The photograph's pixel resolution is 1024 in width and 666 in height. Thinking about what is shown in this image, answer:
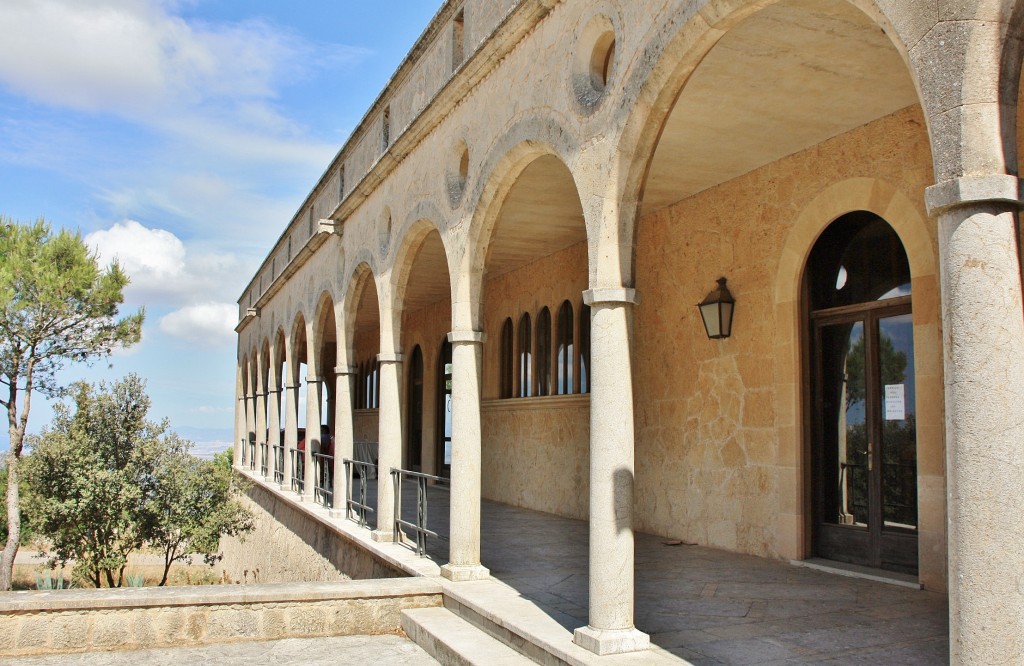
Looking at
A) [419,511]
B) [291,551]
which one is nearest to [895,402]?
[419,511]

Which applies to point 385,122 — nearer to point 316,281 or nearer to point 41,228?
point 316,281

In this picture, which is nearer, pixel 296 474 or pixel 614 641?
pixel 614 641

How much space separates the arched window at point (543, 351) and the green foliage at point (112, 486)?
310 inches

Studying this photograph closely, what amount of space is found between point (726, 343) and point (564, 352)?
12.5 ft

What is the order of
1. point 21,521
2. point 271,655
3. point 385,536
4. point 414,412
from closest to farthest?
point 271,655, point 385,536, point 414,412, point 21,521

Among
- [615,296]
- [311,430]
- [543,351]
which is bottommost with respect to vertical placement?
[311,430]

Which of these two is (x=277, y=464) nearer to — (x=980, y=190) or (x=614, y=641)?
(x=614, y=641)

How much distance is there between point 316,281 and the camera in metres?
14.3

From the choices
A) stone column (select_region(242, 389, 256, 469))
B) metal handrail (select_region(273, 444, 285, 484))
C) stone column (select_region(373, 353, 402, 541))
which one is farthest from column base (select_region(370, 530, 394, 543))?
stone column (select_region(242, 389, 256, 469))

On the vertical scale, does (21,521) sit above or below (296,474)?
below

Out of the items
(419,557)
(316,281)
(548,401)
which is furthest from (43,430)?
(419,557)

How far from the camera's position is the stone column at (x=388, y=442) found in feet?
30.5

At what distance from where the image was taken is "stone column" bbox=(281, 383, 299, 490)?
51.9ft

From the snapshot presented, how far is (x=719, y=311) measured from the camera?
8203 mm
